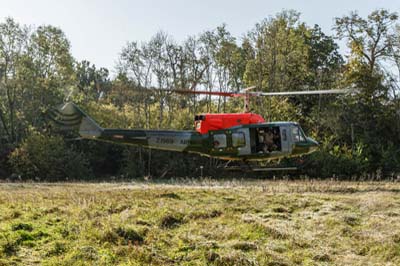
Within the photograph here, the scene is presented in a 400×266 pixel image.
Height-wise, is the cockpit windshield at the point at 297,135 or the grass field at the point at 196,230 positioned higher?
the cockpit windshield at the point at 297,135

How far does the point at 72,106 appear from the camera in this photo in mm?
15352

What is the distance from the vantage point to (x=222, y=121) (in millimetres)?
14703

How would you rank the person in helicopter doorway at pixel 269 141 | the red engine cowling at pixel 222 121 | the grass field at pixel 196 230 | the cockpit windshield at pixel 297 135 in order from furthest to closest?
the cockpit windshield at pixel 297 135, the person in helicopter doorway at pixel 269 141, the red engine cowling at pixel 222 121, the grass field at pixel 196 230

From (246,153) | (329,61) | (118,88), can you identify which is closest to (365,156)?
(329,61)

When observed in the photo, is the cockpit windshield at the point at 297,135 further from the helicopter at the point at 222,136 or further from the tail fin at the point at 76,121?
the tail fin at the point at 76,121

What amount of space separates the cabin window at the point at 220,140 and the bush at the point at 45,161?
1240 cm

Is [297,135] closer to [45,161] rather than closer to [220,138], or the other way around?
[220,138]

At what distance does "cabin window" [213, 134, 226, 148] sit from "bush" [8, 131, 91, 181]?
40.7 feet

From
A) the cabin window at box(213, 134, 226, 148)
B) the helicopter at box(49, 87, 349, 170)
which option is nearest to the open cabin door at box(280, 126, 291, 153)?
the helicopter at box(49, 87, 349, 170)

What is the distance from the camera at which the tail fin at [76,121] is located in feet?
48.7

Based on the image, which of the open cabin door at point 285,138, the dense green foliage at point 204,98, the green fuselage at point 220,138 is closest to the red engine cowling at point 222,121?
the green fuselage at point 220,138

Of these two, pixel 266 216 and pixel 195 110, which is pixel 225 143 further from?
pixel 195 110

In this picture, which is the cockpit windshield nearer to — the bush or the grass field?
the grass field

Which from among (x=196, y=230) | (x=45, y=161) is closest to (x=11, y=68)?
(x=45, y=161)
